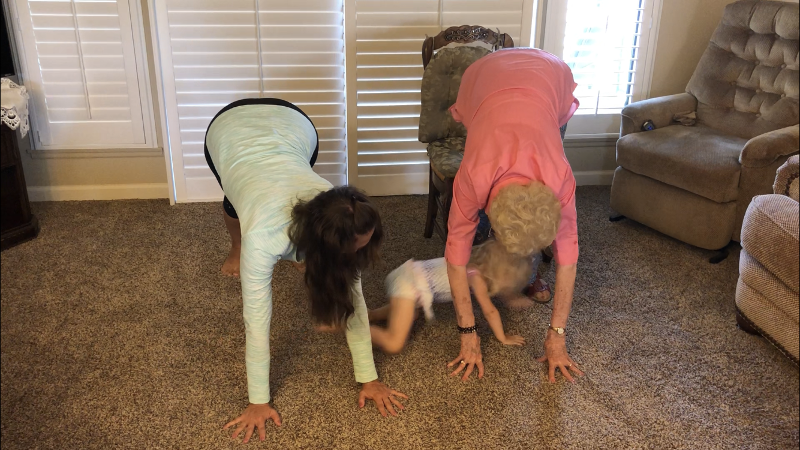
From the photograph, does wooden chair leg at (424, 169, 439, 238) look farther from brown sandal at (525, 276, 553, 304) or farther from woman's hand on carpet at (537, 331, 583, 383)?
woman's hand on carpet at (537, 331, 583, 383)

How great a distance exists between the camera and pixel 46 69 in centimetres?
281

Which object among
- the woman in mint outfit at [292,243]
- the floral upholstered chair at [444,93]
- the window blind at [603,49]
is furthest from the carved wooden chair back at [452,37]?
the woman in mint outfit at [292,243]

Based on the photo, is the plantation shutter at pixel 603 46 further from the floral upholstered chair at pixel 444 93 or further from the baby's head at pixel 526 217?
the baby's head at pixel 526 217

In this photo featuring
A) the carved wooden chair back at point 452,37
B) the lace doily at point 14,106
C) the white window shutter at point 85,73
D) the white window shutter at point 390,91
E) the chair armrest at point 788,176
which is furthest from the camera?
the white window shutter at point 390,91

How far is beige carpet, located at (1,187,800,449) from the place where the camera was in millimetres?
1628

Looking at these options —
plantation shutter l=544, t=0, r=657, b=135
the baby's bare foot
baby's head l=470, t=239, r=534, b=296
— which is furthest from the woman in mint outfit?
plantation shutter l=544, t=0, r=657, b=135

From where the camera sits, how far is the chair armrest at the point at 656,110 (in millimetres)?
2465

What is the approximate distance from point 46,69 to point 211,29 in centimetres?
74

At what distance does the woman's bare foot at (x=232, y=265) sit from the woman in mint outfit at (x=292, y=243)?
65cm

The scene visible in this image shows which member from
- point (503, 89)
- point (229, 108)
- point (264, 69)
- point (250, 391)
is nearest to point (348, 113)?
point (264, 69)

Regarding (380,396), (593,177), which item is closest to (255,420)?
(380,396)

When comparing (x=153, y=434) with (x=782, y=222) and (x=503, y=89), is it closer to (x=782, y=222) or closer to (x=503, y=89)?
(x=503, y=89)

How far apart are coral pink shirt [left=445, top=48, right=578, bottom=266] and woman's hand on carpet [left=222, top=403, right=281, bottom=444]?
2.07 ft

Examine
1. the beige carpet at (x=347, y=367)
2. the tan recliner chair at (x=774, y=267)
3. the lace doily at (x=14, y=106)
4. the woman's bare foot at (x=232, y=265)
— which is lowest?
the beige carpet at (x=347, y=367)
